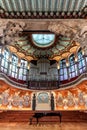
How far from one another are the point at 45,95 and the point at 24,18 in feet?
36.6

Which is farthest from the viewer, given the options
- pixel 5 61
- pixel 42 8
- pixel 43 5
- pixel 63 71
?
pixel 63 71

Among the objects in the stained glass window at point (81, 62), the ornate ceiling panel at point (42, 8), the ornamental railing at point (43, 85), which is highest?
the stained glass window at point (81, 62)

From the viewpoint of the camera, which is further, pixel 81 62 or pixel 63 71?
pixel 63 71

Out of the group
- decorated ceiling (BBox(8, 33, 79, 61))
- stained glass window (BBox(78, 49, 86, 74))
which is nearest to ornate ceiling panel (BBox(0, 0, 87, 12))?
stained glass window (BBox(78, 49, 86, 74))

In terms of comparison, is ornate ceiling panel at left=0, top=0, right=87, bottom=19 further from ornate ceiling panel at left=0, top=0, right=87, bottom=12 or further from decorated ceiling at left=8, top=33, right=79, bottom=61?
decorated ceiling at left=8, top=33, right=79, bottom=61

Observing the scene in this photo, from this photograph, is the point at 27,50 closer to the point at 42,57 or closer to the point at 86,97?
the point at 42,57

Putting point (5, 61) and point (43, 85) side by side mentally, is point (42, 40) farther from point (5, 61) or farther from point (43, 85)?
point (43, 85)

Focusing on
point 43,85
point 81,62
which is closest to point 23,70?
point 43,85

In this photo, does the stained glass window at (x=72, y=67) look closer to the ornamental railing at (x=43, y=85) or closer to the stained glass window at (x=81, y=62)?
the stained glass window at (x=81, y=62)

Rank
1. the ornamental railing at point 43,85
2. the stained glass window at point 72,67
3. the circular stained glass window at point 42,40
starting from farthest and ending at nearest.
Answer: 1. the circular stained glass window at point 42,40
2. the stained glass window at point 72,67
3. the ornamental railing at point 43,85

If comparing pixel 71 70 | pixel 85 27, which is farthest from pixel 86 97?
pixel 85 27

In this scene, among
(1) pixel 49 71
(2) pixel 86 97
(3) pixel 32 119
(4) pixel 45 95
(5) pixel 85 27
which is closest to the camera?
(5) pixel 85 27

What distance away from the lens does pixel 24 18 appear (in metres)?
6.14

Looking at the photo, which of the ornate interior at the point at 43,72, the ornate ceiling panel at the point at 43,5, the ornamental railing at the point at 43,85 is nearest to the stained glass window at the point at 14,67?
the ornate interior at the point at 43,72
